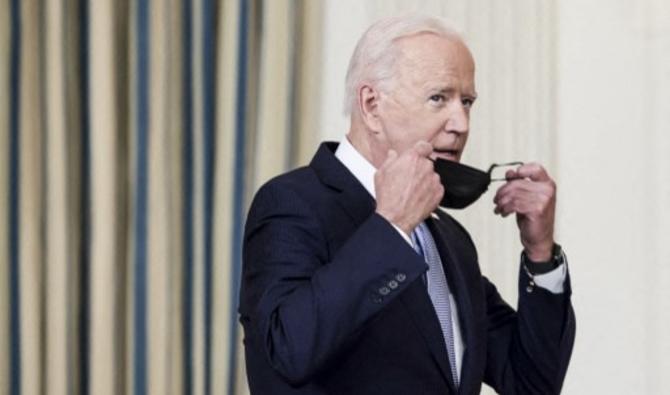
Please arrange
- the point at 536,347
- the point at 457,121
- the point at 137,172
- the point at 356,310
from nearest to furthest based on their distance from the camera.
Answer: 1. the point at 356,310
2. the point at 457,121
3. the point at 536,347
4. the point at 137,172

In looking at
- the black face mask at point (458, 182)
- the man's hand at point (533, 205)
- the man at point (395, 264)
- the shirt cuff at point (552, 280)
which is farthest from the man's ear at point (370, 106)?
the shirt cuff at point (552, 280)

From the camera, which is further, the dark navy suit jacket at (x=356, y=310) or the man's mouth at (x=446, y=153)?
the man's mouth at (x=446, y=153)

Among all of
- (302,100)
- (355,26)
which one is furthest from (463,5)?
(302,100)

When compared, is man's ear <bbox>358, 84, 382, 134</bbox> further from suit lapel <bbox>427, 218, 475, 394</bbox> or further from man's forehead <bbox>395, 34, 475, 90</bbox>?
suit lapel <bbox>427, 218, 475, 394</bbox>

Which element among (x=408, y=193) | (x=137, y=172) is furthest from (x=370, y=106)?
(x=137, y=172)

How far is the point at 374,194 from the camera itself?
1590mm

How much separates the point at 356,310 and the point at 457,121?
0.33 m

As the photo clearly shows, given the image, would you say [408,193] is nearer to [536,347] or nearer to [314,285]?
[314,285]

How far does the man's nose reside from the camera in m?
1.58

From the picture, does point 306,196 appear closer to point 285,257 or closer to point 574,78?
point 285,257

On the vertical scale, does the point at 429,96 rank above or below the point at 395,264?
above

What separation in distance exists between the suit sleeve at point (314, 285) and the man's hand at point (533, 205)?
29cm

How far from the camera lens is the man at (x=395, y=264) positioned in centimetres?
140

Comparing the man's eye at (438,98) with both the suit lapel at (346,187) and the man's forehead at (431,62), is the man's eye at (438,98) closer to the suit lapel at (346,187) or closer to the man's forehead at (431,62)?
the man's forehead at (431,62)
